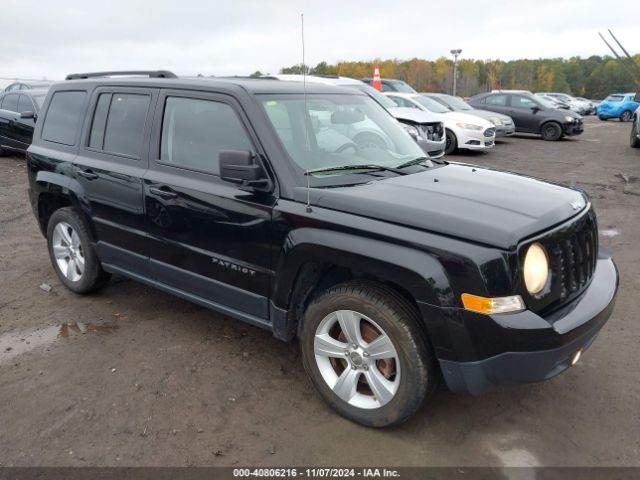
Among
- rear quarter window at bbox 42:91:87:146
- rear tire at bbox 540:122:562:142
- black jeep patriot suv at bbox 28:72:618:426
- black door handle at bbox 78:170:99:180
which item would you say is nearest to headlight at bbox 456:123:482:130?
rear tire at bbox 540:122:562:142

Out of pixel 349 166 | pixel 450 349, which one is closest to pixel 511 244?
pixel 450 349

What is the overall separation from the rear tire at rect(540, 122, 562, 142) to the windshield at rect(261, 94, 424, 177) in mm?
15219

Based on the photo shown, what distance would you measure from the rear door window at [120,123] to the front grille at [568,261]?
2.84 meters

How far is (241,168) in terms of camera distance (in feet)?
10.0

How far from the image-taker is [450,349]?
8.50 feet

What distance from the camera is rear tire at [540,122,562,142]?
687 inches

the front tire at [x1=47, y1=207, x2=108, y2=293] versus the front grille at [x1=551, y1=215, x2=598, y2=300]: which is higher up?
the front grille at [x1=551, y1=215, x2=598, y2=300]

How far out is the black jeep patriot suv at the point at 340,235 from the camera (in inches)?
101

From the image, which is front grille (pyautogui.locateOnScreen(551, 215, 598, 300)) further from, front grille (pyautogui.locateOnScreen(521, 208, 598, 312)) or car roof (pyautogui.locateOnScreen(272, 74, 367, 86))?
car roof (pyautogui.locateOnScreen(272, 74, 367, 86))

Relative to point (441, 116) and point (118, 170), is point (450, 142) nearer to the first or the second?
point (441, 116)

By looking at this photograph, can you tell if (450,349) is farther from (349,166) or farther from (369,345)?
(349,166)

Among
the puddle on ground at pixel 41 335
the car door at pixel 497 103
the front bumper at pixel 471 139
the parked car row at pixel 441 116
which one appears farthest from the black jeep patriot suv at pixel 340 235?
the car door at pixel 497 103

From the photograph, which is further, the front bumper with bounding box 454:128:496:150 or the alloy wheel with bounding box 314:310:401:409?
the front bumper with bounding box 454:128:496:150

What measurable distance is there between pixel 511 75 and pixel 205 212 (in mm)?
122717
